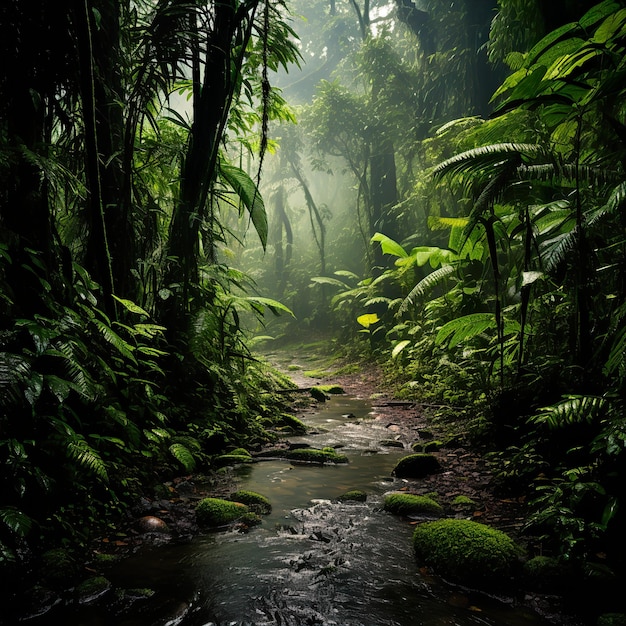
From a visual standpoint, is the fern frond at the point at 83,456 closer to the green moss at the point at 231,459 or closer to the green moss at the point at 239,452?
the green moss at the point at 231,459

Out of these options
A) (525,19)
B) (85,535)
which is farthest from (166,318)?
(525,19)

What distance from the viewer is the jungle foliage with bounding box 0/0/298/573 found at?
216cm

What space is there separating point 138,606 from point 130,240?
8.93ft

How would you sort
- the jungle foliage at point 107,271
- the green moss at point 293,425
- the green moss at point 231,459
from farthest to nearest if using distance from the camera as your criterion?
the green moss at point 293,425 → the green moss at point 231,459 → the jungle foliage at point 107,271

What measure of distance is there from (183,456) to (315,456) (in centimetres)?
134

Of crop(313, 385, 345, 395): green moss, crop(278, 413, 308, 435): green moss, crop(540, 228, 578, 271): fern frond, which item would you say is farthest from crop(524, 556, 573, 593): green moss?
crop(313, 385, 345, 395): green moss

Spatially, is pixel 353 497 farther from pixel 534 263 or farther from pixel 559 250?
pixel 534 263

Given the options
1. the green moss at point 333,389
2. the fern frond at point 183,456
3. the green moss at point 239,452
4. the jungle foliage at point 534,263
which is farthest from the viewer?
the green moss at point 333,389

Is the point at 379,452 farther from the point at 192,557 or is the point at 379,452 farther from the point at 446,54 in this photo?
the point at 446,54

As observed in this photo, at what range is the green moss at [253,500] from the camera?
9.74 ft

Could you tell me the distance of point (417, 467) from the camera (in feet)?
11.9

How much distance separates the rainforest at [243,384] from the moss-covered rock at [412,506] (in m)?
0.02

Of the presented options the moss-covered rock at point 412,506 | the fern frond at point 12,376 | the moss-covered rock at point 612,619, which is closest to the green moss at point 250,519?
the moss-covered rock at point 412,506

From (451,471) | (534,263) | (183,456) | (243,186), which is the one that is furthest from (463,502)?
(243,186)
